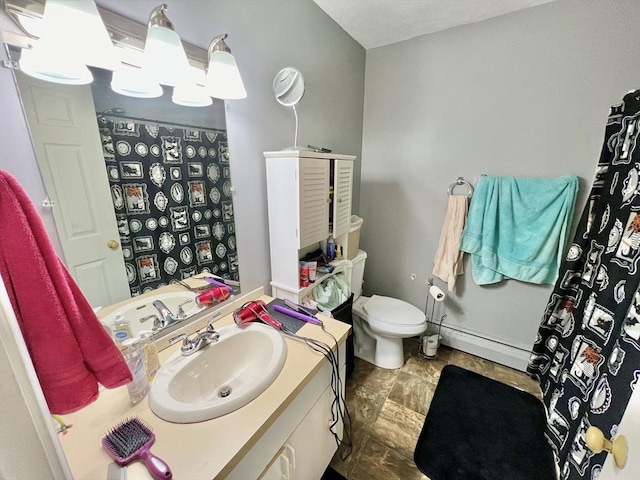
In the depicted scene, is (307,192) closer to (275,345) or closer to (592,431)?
(275,345)

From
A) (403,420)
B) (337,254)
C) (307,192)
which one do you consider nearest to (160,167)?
(307,192)

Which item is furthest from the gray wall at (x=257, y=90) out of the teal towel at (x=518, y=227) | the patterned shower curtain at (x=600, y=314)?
the patterned shower curtain at (x=600, y=314)

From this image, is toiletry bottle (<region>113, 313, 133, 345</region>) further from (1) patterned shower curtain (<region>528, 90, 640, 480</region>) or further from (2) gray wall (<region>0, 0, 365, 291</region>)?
(1) patterned shower curtain (<region>528, 90, 640, 480</region>)

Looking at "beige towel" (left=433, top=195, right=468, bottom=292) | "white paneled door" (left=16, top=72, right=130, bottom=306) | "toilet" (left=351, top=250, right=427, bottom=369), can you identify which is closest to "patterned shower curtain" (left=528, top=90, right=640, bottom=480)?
"beige towel" (left=433, top=195, right=468, bottom=292)

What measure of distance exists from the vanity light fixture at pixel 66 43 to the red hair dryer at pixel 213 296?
82 centimetres

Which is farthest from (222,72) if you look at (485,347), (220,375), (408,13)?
(485,347)

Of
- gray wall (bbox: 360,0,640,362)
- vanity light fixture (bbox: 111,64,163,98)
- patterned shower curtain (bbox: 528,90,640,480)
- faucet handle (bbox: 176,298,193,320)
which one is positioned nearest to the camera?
vanity light fixture (bbox: 111,64,163,98)

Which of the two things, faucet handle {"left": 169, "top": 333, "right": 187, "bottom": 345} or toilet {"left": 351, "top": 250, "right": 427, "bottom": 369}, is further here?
toilet {"left": 351, "top": 250, "right": 427, "bottom": 369}

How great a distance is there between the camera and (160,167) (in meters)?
0.95

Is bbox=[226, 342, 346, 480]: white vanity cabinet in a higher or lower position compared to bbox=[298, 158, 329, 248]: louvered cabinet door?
lower

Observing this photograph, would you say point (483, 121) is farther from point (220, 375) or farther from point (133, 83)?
point (220, 375)

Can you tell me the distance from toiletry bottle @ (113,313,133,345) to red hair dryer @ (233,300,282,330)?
0.38 meters

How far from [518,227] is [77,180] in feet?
7.58

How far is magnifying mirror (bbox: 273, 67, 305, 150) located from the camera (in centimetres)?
131
